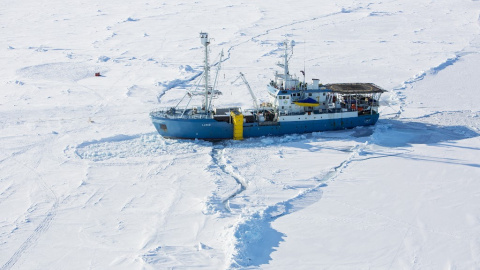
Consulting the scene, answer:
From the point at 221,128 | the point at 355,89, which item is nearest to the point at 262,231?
the point at 221,128

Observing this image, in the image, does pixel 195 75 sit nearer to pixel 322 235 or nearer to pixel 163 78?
pixel 163 78

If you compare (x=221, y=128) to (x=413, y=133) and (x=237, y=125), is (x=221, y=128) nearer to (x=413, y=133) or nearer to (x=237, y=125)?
(x=237, y=125)

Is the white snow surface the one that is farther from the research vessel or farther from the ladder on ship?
the research vessel

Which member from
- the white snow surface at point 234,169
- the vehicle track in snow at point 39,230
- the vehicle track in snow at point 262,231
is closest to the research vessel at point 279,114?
the white snow surface at point 234,169

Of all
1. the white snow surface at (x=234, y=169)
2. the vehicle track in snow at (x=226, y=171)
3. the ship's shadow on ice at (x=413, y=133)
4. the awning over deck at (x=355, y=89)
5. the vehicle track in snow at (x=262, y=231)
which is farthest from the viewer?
the awning over deck at (x=355, y=89)

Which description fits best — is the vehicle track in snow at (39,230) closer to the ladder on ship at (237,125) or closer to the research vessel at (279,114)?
the research vessel at (279,114)

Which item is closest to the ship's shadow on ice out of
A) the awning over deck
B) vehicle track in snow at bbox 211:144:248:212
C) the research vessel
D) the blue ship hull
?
the research vessel
